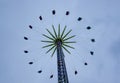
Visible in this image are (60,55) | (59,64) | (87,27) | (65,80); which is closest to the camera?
(65,80)

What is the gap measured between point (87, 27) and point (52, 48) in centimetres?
737

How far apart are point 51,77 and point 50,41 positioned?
578 cm

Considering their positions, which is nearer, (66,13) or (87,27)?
(66,13)

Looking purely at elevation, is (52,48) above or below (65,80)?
above

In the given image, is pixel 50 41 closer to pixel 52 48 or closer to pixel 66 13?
pixel 52 48

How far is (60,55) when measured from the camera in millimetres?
36562

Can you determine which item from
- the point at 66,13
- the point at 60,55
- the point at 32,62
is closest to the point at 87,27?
the point at 66,13

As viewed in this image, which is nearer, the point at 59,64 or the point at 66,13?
the point at 59,64

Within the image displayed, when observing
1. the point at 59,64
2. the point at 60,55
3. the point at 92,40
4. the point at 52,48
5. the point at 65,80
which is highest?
the point at 92,40

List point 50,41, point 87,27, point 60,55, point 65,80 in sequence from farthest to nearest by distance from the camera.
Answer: point 87,27
point 50,41
point 60,55
point 65,80

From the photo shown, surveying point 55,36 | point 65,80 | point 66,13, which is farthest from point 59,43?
point 65,80

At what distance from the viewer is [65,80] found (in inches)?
1250

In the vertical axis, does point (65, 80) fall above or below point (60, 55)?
below

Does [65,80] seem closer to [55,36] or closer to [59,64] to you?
[59,64]
